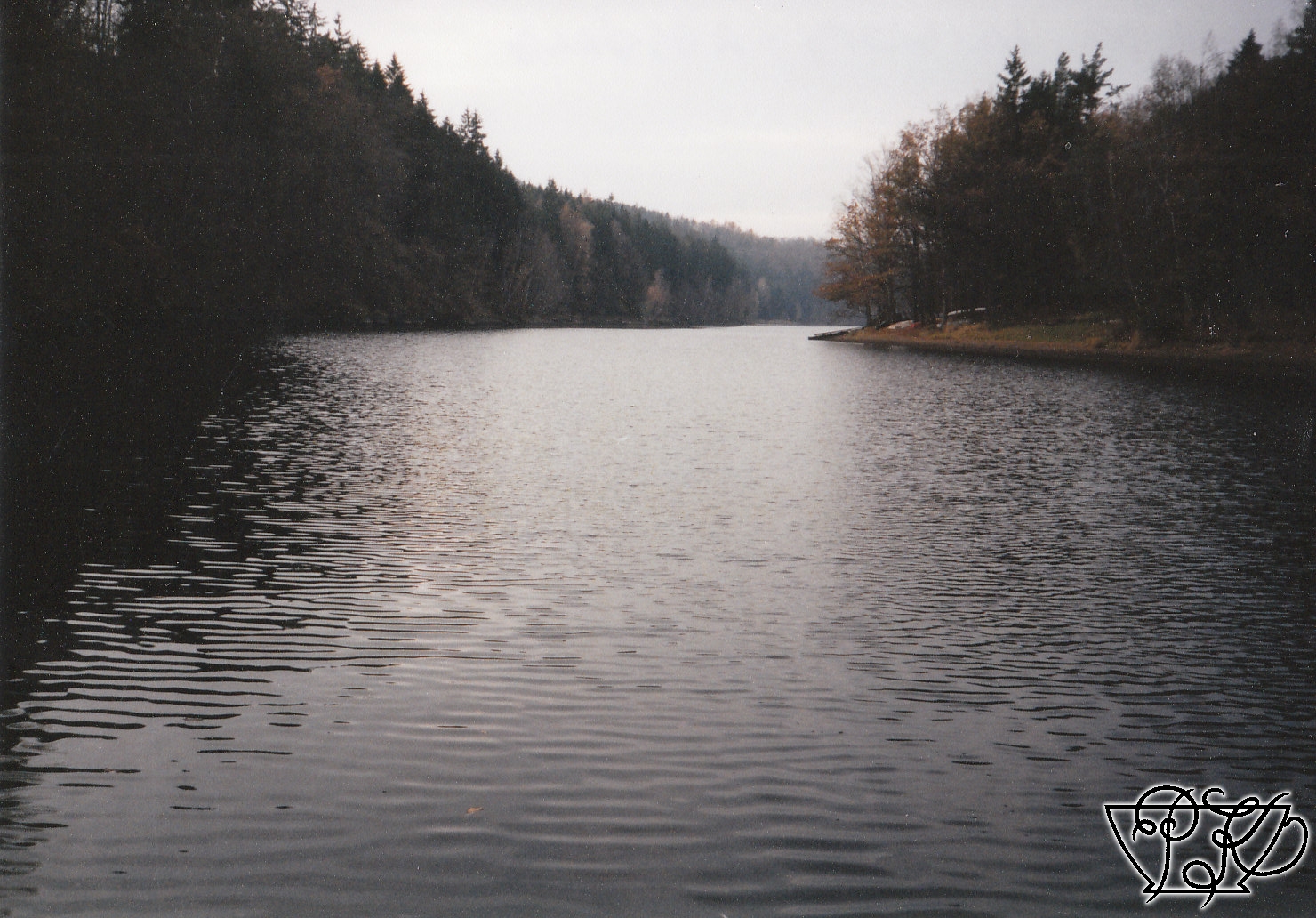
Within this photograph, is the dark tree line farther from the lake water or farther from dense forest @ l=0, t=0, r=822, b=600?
the lake water

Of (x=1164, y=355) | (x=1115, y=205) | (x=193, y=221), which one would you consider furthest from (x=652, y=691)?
(x=193, y=221)

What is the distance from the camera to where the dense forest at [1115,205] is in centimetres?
5344

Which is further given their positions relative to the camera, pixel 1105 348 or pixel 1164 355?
pixel 1105 348

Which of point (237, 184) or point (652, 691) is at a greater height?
point (237, 184)

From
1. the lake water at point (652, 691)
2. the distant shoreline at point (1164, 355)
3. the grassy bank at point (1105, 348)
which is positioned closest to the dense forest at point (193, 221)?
the lake water at point (652, 691)

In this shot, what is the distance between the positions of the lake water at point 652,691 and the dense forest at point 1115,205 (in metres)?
39.5

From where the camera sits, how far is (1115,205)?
59.8 meters

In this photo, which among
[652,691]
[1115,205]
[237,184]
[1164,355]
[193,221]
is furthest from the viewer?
[237,184]

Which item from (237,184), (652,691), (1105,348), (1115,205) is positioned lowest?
(652,691)

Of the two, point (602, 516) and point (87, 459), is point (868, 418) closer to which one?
point (602, 516)

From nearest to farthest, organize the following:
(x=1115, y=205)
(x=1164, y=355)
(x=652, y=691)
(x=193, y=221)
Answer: (x=652, y=691)
(x=1164, y=355)
(x=1115, y=205)
(x=193, y=221)

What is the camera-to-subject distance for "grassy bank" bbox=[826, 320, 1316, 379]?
49719 millimetres

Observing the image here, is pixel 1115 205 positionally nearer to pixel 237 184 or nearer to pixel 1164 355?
pixel 1164 355

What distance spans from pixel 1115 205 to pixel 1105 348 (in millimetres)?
7646
